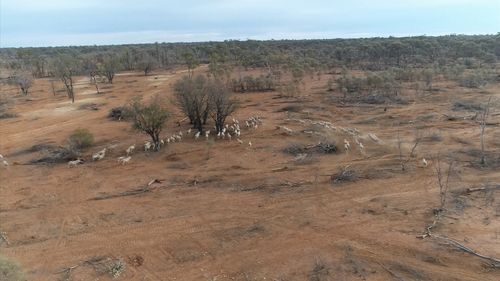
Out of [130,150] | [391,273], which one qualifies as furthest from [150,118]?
[391,273]

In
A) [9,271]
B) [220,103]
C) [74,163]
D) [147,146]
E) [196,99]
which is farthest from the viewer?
[196,99]

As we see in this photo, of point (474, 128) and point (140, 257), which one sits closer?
point (140, 257)

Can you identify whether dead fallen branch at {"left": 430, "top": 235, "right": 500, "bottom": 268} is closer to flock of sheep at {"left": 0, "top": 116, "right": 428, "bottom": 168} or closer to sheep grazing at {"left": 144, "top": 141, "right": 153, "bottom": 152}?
flock of sheep at {"left": 0, "top": 116, "right": 428, "bottom": 168}

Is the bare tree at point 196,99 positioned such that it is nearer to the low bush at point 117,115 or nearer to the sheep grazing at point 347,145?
the low bush at point 117,115

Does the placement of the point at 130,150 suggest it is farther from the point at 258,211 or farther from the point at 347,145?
the point at 347,145

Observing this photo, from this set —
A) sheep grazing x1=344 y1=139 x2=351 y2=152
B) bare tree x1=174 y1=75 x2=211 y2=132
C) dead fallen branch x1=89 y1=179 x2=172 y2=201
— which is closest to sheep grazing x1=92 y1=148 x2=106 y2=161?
dead fallen branch x1=89 y1=179 x2=172 y2=201

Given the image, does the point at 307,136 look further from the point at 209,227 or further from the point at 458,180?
the point at 209,227

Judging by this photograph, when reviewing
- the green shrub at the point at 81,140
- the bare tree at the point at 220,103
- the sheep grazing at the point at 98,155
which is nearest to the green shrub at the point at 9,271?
the sheep grazing at the point at 98,155

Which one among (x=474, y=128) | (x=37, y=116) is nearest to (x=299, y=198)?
(x=474, y=128)
